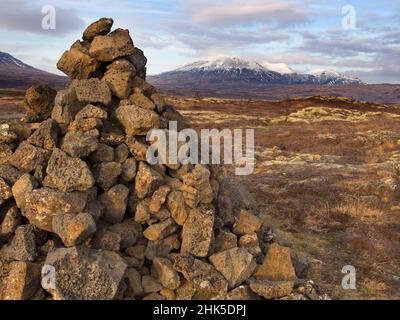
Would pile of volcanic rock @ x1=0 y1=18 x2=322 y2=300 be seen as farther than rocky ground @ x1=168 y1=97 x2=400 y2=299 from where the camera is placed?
No

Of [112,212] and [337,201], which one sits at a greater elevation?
[112,212]

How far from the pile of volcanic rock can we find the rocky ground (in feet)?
11.3

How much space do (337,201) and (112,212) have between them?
622 inches

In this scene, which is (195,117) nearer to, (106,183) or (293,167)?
(293,167)

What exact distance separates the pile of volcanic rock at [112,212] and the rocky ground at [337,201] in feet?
11.3

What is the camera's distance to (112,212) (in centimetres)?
1308

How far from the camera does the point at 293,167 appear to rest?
35531 millimetres

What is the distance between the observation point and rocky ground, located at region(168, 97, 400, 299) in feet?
53.7

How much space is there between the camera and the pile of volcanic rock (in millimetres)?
11445

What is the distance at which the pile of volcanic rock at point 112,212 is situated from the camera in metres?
11.4

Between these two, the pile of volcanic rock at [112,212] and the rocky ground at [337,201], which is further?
the rocky ground at [337,201]

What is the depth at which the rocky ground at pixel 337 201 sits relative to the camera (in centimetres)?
1638

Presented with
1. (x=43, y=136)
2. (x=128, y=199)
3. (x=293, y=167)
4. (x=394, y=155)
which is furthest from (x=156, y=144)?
(x=394, y=155)
